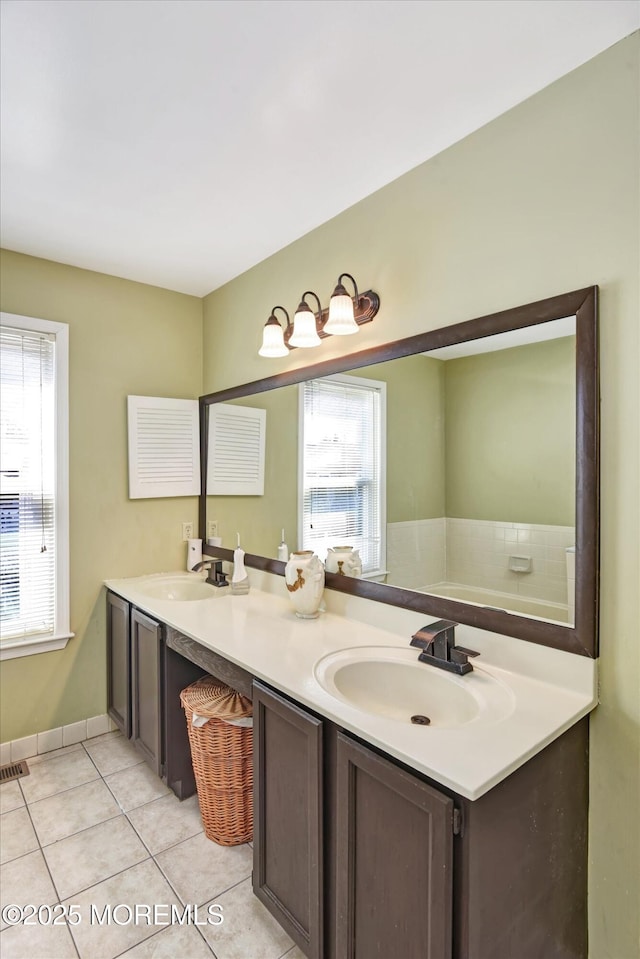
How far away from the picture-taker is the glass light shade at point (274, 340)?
89.4 inches

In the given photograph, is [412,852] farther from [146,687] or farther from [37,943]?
[146,687]

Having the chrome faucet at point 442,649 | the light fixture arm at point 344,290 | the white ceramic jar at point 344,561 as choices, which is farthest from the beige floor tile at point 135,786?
the light fixture arm at point 344,290

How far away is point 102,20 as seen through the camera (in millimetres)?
1237

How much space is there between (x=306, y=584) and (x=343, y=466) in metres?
0.51

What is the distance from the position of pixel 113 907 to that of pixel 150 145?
8.21 ft

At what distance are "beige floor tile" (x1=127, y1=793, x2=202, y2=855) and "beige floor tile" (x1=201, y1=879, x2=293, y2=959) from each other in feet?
1.20

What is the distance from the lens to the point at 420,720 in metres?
1.51

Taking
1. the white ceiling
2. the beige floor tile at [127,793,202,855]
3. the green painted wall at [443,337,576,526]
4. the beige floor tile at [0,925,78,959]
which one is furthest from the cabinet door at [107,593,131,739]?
the white ceiling

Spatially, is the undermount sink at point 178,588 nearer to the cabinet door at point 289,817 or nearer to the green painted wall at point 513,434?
the cabinet door at point 289,817

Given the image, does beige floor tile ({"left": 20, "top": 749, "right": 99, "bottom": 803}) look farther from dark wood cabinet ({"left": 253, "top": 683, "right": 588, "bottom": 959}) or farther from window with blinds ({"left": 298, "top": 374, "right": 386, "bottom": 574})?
window with blinds ({"left": 298, "top": 374, "right": 386, "bottom": 574})

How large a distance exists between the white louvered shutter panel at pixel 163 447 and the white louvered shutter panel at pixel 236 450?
127mm

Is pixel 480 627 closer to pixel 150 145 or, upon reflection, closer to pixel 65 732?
pixel 150 145

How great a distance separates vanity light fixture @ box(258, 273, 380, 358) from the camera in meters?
1.93

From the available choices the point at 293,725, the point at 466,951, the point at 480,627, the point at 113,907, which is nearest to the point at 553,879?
the point at 466,951
